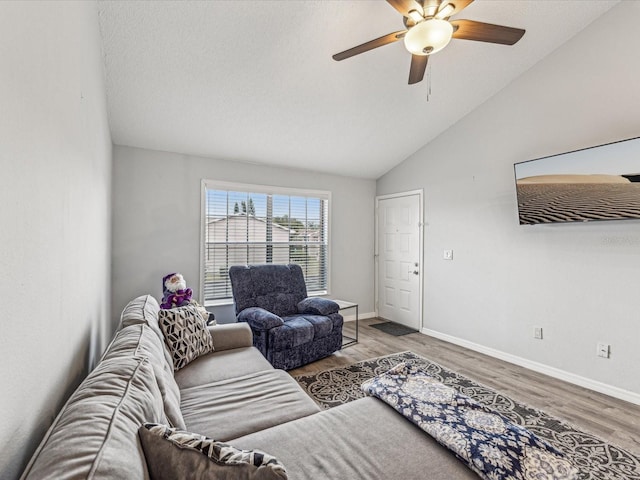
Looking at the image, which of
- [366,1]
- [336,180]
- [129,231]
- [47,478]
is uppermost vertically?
[366,1]

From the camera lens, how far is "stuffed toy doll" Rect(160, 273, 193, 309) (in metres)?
3.07

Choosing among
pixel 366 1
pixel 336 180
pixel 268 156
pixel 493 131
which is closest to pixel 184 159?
pixel 268 156

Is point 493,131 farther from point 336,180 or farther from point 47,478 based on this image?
point 47,478

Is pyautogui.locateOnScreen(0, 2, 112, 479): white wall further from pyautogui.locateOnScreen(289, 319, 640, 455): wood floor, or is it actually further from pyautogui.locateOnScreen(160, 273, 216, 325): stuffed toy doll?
pyautogui.locateOnScreen(289, 319, 640, 455): wood floor

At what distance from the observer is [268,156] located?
3982 mm

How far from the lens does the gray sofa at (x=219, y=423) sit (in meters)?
0.65

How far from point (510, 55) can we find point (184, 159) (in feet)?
12.0

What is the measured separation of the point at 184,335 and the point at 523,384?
9.69 ft

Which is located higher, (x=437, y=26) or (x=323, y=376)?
(x=437, y=26)

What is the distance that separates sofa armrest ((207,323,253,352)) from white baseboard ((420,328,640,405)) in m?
2.70

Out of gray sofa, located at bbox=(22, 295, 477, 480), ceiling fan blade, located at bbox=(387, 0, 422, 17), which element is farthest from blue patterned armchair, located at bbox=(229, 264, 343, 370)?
ceiling fan blade, located at bbox=(387, 0, 422, 17)

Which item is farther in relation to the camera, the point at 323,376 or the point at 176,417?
the point at 323,376

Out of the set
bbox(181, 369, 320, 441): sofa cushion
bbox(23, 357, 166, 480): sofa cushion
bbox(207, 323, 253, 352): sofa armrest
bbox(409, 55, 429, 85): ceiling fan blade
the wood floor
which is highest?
bbox(409, 55, 429, 85): ceiling fan blade

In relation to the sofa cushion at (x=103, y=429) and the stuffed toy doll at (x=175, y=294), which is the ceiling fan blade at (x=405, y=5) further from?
the stuffed toy doll at (x=175, y=294)
